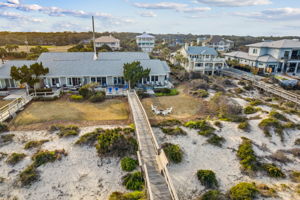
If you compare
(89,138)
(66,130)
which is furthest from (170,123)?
(66,130)

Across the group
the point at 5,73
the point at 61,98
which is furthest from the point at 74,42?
the point at 61,98

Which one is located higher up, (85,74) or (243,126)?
(85,74)

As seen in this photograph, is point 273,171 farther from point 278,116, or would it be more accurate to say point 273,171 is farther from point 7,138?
point 7,138

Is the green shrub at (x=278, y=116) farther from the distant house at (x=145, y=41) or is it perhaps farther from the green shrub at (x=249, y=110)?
the distant house at (x=145, y=41)

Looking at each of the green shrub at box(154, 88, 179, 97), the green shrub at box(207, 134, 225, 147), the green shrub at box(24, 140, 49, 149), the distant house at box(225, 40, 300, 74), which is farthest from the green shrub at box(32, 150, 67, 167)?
the distant house at box(225, 40, 300, 74)

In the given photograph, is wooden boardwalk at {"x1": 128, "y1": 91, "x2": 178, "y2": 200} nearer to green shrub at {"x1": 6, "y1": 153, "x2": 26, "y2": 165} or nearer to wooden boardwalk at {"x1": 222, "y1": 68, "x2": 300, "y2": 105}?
green shrub at {"x1": 6, "y1": 153, "x2": 26, "y2": 165}

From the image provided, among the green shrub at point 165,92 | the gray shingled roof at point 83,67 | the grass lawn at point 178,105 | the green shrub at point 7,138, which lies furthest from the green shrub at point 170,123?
the gray shingled roof at point 83,67
